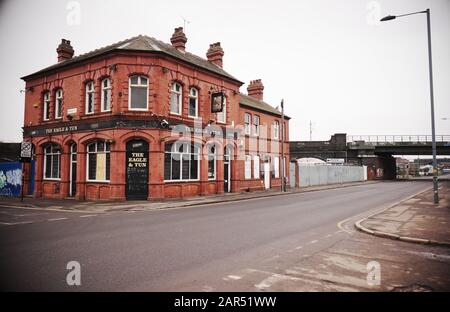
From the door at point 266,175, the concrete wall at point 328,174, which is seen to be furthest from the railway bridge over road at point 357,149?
the door at point 266,175

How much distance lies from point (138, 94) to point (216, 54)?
10512 mm

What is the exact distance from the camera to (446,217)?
11.0m

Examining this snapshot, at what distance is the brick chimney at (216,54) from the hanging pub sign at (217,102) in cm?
586

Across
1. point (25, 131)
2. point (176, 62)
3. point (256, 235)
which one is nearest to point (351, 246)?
point (256, 235)

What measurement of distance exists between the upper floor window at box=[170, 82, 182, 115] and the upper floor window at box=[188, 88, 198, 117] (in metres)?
0.97

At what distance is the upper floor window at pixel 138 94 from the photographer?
18.3m

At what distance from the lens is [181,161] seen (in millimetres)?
19812

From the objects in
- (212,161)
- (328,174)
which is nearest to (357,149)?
(328,174)

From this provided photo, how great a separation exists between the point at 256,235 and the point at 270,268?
285 centimetres

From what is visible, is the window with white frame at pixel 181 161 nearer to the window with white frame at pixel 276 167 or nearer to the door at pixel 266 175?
the door at pixel 266 175

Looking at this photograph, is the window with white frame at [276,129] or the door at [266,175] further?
the window with white frame at [276,129]

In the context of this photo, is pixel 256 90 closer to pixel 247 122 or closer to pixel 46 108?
pixel 247 122
